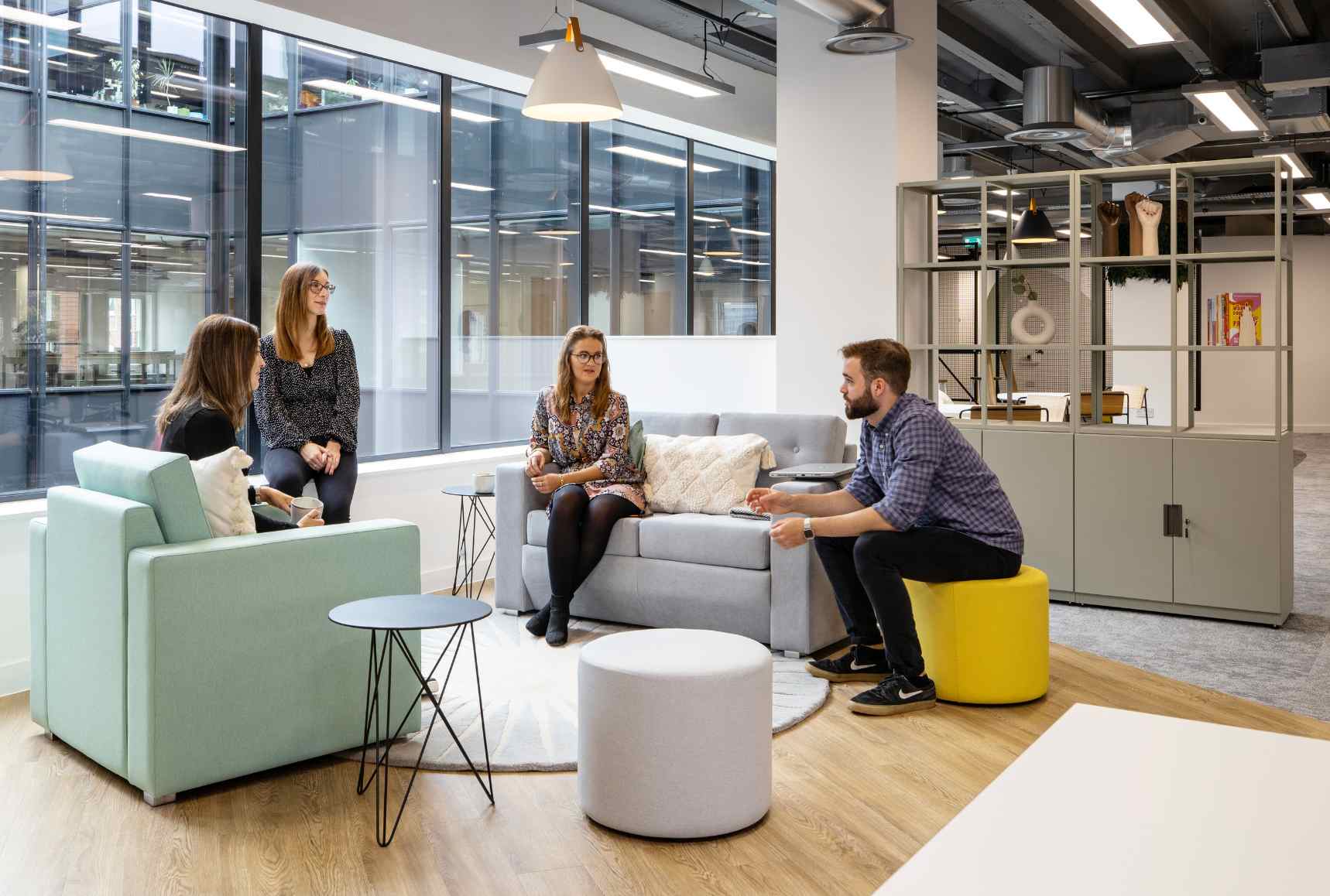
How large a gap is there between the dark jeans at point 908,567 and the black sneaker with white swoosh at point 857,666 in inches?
11.3

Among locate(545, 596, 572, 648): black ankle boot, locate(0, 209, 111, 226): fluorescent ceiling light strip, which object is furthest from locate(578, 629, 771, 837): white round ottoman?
locate(0, 209, 111, 226): fluorescent ceiling light strip

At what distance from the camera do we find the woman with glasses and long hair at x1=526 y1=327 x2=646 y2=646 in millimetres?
4781

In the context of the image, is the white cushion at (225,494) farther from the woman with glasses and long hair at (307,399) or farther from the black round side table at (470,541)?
the black round side table at (470,541)

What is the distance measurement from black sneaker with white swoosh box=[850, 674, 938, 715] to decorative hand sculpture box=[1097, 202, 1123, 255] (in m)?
2.74

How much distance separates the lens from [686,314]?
27.8 feet

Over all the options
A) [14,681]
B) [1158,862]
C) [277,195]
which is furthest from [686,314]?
[1158,862]

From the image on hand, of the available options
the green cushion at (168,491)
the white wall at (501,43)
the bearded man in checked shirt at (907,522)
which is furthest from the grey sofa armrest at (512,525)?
the white wall at (501,43)

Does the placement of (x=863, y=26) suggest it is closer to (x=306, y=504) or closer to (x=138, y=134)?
(x=138, y=134)

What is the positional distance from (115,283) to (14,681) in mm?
1599

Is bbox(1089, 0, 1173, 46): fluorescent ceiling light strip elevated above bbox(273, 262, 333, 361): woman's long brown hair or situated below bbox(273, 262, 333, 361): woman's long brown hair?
above

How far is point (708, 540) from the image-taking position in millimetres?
4633

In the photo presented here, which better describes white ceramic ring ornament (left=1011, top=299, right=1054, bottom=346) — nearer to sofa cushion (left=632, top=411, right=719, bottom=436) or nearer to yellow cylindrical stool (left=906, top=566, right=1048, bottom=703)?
sofa cushion (left=632, top=411, right=719, bottom=436)

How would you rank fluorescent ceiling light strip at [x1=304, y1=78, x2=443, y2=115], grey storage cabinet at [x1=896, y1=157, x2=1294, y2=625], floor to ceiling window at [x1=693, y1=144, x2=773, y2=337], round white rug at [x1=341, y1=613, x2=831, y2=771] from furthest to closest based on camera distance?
1. floor to ceiling window at [x1=693, y1=144, x2=773, y2=337]
2. fluorescent ceiling light strip at [x1=304, y1=78, x2=443, y2=115]
3. grey storage cabinet at [x1=896, y1=157, x2=1294, y2=625]
4. round white rug at [x1=341, y1=613, x2=831, y2=771]

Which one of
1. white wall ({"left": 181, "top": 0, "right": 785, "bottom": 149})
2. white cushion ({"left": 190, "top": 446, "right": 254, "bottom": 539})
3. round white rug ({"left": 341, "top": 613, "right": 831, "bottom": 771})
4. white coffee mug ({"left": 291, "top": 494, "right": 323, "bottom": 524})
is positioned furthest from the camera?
white wall ({"left": 181, "top": 0, "right": 785, "bottom": 149})
